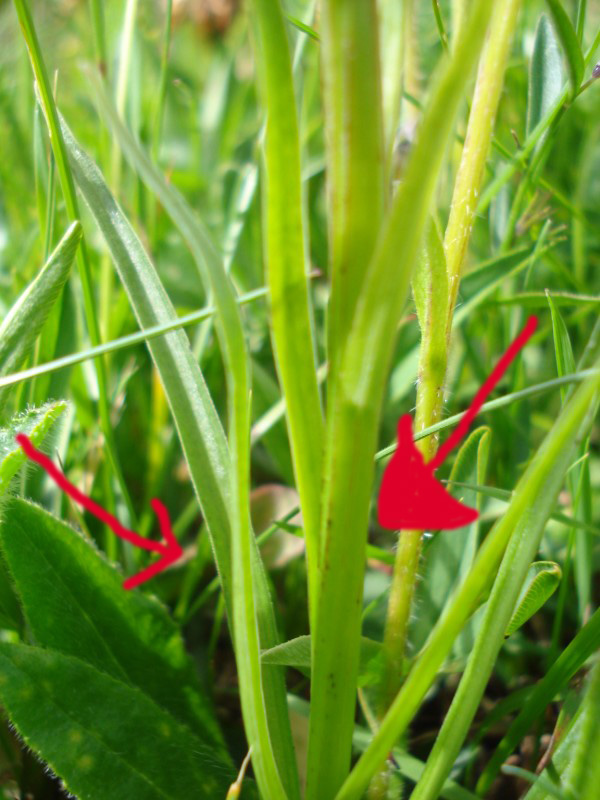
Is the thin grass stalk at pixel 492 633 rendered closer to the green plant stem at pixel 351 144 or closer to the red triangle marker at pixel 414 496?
the red triangle marker at pixel 414 496

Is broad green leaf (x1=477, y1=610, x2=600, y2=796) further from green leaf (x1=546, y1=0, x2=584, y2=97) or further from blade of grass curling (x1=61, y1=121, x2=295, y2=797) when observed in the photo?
green leaf (x1=546, y1=0, x2=584, y2=97)

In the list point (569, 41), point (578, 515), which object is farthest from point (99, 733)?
point (569, 41)

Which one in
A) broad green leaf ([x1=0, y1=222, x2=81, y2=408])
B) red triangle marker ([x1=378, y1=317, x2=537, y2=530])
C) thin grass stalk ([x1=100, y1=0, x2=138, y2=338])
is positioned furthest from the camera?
thin grass stalk ([x1=100, y1=0, x2=138, y2=338])

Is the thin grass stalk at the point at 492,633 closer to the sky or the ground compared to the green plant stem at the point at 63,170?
closer to the ground

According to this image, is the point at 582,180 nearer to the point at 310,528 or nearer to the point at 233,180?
the point at 233,180

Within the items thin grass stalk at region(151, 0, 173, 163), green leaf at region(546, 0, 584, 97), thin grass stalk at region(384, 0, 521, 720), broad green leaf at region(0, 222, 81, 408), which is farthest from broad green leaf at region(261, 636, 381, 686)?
thin grass stalk at region(151, 0, 173, 163)

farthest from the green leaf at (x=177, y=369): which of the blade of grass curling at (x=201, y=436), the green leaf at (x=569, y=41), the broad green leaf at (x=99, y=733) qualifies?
the green leaf at (x=569, y=41)
